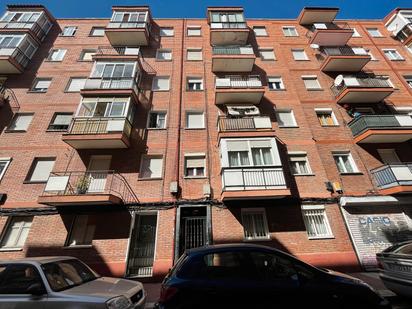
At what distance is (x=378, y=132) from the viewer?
10898 millimetres

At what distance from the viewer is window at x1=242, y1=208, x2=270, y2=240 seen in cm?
937

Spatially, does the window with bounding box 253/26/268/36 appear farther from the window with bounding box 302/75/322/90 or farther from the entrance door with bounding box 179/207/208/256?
the entrance door with bounding box 179/207/208/256

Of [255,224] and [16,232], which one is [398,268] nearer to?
[255,224]

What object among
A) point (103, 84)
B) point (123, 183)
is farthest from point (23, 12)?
point (123, 183)

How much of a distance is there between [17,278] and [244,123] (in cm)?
1036

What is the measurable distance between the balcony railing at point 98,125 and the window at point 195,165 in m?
3.70

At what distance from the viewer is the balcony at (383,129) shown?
36.0 feet

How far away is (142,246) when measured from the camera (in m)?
9.48

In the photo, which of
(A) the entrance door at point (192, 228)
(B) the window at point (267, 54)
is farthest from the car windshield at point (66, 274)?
(B) the window at point (267, 54)

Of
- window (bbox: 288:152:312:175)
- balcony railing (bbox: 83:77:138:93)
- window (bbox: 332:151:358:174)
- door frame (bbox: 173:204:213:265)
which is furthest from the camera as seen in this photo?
balcony railing (bbox: 83:77:138:93)

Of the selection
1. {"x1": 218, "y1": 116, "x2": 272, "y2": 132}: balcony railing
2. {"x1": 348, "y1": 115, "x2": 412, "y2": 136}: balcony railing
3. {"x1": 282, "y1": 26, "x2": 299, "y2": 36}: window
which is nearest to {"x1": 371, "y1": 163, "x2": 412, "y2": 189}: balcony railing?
{"x1": 348, "y1": 115, "x2": 412, "y2": 136}: balcony railing

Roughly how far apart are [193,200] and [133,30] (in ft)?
46.4

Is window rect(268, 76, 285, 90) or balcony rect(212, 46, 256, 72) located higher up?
balcony rect(212, 46, 256, 72)

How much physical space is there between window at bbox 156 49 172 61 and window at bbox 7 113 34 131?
9.39 metres
